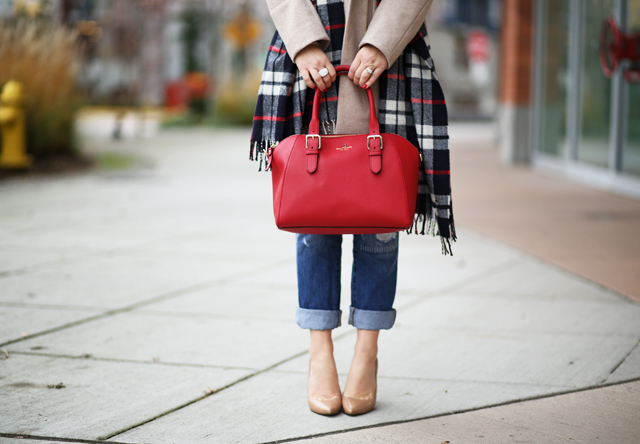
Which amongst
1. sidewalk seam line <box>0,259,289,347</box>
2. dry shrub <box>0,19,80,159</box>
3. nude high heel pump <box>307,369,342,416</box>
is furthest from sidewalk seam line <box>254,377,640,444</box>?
dry shrub <box>0,19,80,159</box>

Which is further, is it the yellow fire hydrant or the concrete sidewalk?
the yellow fire hydrant

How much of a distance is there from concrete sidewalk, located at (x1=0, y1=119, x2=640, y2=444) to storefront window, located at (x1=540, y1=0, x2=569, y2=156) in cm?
506

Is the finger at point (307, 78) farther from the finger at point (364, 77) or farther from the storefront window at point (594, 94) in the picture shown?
the storefront window at point (594, 94)

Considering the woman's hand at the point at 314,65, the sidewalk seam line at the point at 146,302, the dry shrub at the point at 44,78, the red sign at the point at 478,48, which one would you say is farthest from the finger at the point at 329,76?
the red sign at the point at 478,48

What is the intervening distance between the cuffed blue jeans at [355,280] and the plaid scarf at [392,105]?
0.17m

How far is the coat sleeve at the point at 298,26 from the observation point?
A: 2.37 metres

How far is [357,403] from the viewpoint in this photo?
2.49 m

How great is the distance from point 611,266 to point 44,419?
3.41m

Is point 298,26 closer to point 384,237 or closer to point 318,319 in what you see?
point 384,237

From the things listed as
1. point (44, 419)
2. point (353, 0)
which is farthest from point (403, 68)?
point (44, 419)

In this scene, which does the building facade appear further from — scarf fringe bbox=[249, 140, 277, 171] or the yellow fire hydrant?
the yellow fire hydrant

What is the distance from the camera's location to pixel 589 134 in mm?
9180

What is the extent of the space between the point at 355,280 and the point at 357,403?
0.41 m

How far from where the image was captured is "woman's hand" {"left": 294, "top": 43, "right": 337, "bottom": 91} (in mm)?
2363
